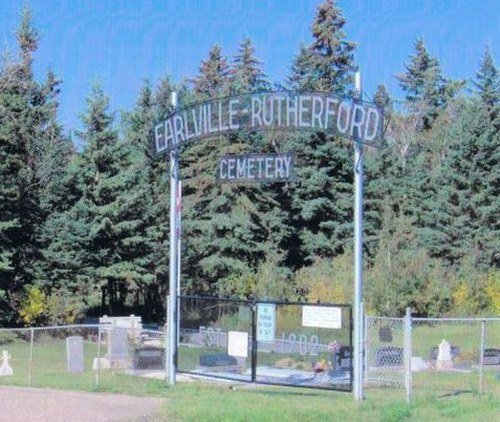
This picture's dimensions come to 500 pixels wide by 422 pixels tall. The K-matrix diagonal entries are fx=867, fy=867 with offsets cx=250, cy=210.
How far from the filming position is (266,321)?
1602 cm

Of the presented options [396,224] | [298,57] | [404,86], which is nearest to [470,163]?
[396,224]

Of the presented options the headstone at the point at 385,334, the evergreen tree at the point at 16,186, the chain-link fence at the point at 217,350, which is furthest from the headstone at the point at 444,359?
the evergreen tree at the point at 16,186

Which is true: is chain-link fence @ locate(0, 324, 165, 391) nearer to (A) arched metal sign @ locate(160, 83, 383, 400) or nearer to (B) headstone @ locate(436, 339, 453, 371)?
(A) arched metal sign @ locate(160, 83, 383, 400)

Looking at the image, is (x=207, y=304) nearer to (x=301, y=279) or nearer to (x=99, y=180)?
(x=301, y=279)

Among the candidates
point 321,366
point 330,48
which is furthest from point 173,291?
point 330,48

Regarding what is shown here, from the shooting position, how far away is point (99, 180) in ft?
143

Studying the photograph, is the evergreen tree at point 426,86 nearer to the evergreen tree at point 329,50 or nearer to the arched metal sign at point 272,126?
the evergreen tree at point 329,50

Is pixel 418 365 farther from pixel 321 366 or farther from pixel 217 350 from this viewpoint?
pixel 321 366

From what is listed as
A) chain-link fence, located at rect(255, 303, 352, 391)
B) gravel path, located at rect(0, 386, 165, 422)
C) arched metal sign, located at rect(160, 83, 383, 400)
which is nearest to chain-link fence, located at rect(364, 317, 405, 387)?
chain-link fence, located at rect(255, 303, 352, 391)

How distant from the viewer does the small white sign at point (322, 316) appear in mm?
14812

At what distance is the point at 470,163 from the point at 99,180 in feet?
71.3

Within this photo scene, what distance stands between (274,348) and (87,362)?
37.1ft

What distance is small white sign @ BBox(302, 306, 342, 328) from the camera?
1481 centimetres

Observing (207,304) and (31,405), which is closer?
(31,405)
